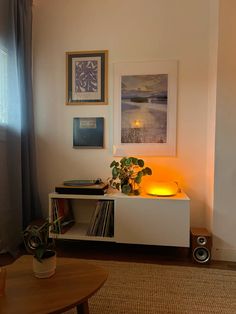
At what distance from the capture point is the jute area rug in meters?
1.45

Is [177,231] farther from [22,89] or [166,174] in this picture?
[22,89]

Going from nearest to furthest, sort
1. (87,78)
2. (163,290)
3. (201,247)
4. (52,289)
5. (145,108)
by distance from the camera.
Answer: (52,289)
(163,290)
(201,247)
(145,108)
(87,78)

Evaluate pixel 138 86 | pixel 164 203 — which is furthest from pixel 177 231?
pixel 138 86

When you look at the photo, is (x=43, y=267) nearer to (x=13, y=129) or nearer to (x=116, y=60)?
(x=13, y=129)

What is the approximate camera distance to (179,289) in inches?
64.7

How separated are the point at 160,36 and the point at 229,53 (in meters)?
0.70

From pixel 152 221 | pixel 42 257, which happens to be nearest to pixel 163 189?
pixel 152 221

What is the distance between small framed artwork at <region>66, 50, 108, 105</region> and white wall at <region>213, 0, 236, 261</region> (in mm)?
1087

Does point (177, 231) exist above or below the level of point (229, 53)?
below

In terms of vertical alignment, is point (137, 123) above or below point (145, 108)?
below

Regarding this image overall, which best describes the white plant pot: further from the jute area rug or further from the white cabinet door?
the white cabinet door

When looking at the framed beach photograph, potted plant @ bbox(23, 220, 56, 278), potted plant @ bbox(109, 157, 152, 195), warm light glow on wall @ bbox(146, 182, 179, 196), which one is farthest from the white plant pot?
the framed beach photograph

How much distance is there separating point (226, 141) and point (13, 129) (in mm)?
1869

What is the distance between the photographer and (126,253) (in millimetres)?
2215
